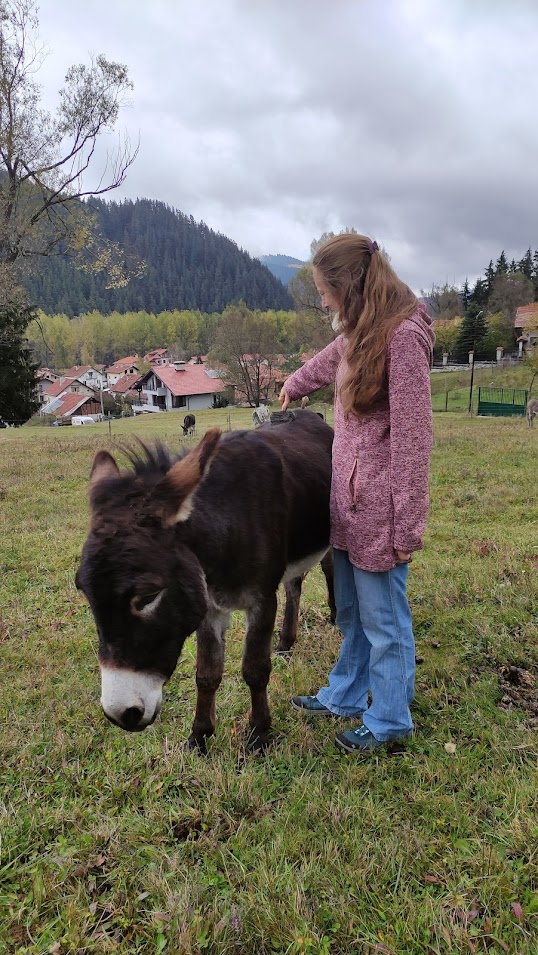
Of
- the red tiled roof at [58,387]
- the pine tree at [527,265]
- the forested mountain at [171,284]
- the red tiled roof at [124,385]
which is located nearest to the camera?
the pine tree at [527,265]

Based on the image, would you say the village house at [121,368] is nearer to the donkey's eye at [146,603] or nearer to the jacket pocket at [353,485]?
the jacket pocket at [353,485]

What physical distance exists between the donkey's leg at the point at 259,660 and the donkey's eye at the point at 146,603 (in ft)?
2.87

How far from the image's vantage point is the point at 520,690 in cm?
327

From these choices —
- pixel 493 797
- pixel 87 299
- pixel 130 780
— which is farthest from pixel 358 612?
pixel 87 299

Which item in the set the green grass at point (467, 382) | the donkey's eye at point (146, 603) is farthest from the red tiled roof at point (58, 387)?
the donkey's eye at point (146, 603)

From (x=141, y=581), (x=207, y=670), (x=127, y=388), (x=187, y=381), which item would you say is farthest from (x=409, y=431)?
(x=127, y=388)

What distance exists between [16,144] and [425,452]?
63.6 ft

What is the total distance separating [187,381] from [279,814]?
7590 cm

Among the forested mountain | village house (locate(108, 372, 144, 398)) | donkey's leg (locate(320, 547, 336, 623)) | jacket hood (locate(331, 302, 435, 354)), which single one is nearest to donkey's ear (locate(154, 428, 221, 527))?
jacket hood (locate(331, 302, 435, 354))

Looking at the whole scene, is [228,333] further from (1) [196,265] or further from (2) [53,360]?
(1) [196,265]

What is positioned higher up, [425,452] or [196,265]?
[196,265]

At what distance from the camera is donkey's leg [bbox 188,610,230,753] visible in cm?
295

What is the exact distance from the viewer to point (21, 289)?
1542 cm

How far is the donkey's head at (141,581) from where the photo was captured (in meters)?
2.00
